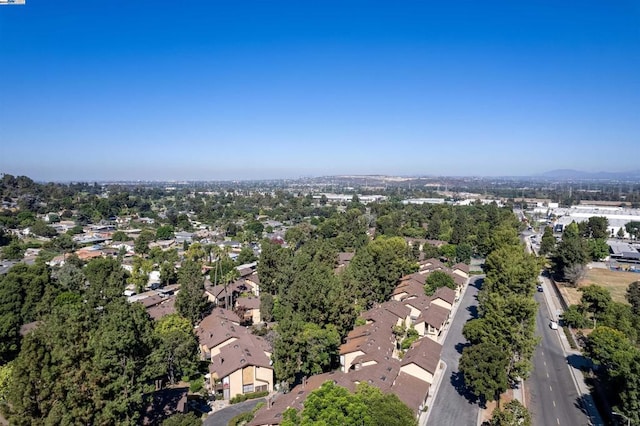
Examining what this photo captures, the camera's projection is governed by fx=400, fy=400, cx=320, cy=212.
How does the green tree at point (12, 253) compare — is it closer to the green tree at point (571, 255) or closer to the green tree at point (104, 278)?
the green tree at point (104, 278)

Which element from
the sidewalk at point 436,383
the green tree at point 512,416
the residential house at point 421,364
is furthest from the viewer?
the residential house at point 421,364

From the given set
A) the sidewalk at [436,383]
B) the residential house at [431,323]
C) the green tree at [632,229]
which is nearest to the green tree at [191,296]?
the residential house at [431,323]

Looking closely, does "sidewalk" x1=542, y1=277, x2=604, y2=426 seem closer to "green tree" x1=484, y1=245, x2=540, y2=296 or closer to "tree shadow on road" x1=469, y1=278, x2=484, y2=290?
"green tree" x1=484, y1=245, x2=540, y2=296

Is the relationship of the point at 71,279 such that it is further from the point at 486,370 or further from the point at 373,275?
the point at 486,370

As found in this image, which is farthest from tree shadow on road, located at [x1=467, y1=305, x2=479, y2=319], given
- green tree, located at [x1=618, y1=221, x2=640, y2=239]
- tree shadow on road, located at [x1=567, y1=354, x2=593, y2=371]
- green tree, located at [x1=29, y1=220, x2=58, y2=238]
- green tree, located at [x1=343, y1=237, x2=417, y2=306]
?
green tree, located at [x1=29, y1=220, x2=58, y2=238]

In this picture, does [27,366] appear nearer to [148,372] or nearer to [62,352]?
[62,352]

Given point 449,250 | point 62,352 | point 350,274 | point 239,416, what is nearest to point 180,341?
point 239,416
